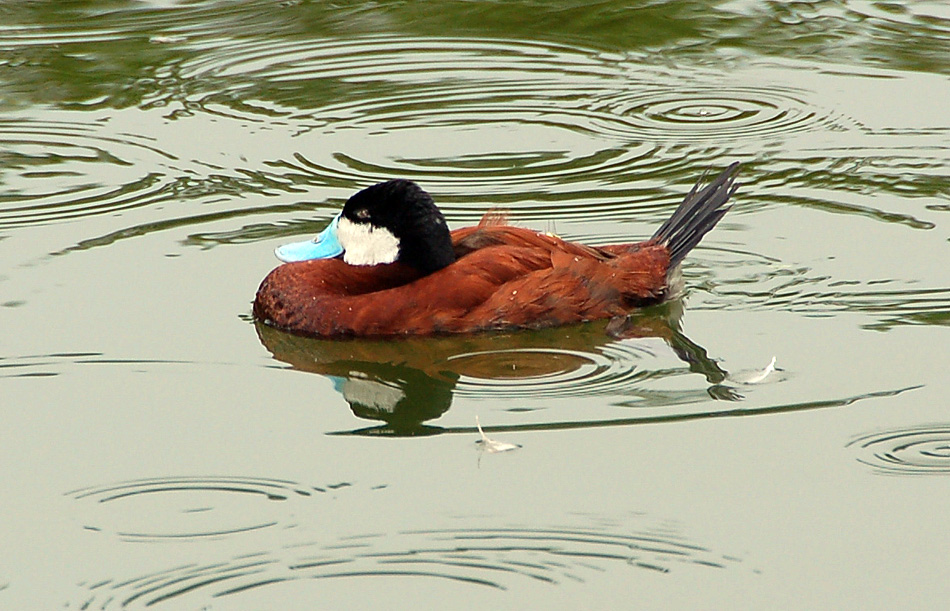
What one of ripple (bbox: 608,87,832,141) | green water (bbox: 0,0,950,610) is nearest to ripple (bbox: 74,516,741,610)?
green water (bbox: 0,0,950,610)

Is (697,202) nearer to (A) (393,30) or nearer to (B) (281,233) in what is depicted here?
(B) (281,233)

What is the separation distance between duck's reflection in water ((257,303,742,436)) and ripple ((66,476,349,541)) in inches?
22.4

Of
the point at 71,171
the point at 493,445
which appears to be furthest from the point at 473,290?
the point at 71,171

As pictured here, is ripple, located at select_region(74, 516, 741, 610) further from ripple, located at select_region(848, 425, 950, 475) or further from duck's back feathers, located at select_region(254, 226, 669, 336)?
duck's back feathers, located at select_region(254, 226, 669, 336)

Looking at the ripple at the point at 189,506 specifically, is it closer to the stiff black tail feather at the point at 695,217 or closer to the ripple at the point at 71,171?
the stiff black tail feather at the point at 695,217

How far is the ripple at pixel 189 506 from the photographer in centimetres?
423

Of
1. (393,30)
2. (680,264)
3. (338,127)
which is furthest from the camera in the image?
(393,30)

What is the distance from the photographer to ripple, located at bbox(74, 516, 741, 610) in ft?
12.8

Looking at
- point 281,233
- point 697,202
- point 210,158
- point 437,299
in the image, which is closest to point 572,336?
point 437,299

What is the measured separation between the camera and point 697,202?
21.5ft

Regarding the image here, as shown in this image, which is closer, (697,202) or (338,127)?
(697,202)

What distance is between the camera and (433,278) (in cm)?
595

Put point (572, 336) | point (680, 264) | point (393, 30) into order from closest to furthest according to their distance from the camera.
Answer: point (572, 336) → point (680, 264) → point (393, 30)

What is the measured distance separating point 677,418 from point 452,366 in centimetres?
96
